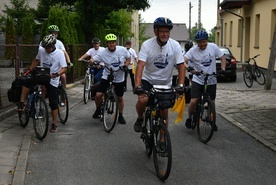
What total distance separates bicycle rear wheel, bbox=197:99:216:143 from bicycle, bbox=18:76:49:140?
8.27ft

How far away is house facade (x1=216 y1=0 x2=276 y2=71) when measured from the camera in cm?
2284

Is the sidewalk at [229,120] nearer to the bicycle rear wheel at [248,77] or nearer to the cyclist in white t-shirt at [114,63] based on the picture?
the cyclist in white t-shirt at [114,63]

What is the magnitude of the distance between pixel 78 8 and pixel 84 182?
738 inches

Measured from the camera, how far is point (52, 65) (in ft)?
26.6

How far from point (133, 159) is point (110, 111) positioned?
211cm

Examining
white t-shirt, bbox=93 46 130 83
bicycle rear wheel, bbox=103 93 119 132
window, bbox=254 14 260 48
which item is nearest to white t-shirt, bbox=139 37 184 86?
bicycle rear wheel, bbox=103 93 119 132

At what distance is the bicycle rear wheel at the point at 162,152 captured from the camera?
5.26m

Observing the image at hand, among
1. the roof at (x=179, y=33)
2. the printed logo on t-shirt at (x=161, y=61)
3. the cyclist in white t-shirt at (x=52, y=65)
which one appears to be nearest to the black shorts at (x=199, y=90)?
the printed logo on t-shirt at (x=161, y=61)

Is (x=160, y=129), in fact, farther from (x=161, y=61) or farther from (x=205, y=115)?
(x=205, y=115)

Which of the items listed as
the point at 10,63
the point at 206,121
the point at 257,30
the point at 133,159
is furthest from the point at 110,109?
the point at 257,30

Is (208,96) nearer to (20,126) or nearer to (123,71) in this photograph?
(123,71)

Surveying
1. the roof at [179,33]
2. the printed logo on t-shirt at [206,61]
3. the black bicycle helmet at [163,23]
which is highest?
the roof at [179,33]

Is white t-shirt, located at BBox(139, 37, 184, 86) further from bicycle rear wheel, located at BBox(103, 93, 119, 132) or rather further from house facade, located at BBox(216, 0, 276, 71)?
house facade, located at BBox(216, 0, 276, 71)

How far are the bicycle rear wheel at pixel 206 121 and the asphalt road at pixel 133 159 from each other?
0.42 feet
